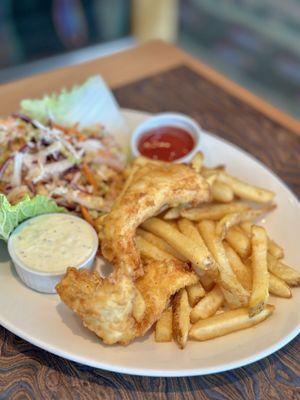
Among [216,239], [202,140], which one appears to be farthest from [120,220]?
[202,140]

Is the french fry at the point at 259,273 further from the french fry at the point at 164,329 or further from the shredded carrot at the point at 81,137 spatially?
the shredded carrot at the point at 81,137

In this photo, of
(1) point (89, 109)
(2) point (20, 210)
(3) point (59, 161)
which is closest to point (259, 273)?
(2) point (20, 210)

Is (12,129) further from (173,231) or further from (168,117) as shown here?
(173,231)

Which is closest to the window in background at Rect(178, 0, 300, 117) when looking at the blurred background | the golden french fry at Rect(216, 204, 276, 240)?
the blurred background

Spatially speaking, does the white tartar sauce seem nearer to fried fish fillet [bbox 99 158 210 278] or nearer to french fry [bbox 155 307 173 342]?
fried fish fillet [bbox 99 158 210 278]

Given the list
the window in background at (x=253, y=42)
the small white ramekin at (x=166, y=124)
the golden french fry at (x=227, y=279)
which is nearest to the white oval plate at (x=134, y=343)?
the golden french fry at (x=227, y=279)
